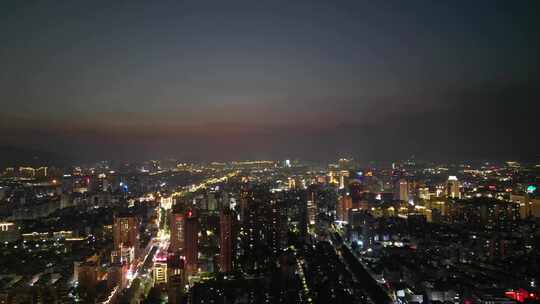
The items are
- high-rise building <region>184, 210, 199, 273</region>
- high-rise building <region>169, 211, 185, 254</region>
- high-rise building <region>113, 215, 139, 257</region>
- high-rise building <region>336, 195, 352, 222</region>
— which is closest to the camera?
high-rise building <region>184, 210, 199, 273</region>

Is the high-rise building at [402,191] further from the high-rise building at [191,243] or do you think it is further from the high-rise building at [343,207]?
the high-rise building at [191,243]

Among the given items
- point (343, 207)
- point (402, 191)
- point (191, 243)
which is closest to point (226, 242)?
point (191, 243)

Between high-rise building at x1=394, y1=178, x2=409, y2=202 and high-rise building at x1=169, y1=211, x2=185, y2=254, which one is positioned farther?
high-rise building at x1=394, y1=178, x2=409, y2=202

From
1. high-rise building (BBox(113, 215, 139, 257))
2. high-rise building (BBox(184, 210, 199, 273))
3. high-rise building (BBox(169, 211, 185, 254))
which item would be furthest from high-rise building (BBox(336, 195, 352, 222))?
high-rise building (BBox(113, 215, 139, 257))

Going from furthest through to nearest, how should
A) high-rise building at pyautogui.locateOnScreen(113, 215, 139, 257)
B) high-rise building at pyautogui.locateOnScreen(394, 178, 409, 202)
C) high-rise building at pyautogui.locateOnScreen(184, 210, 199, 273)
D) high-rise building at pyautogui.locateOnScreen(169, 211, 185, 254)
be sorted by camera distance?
1. high-rise building at pyautogui.locateOnScreen(394, 178, 409, 202)
2. high-rise building at pyautogui.locateOnScreen(113, 215, 139, 257)
3. high-rise building at pyautogui.locateOnScreen(169, 211, 185, 254)
4. high-rise building at pyautogui.locateOnScreen(184, 210, 199, 273)

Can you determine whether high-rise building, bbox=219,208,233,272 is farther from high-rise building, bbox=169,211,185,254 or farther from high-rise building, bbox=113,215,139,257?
high-rise building, bbox=113,215,139,257

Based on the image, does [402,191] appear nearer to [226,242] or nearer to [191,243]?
[226,242]
